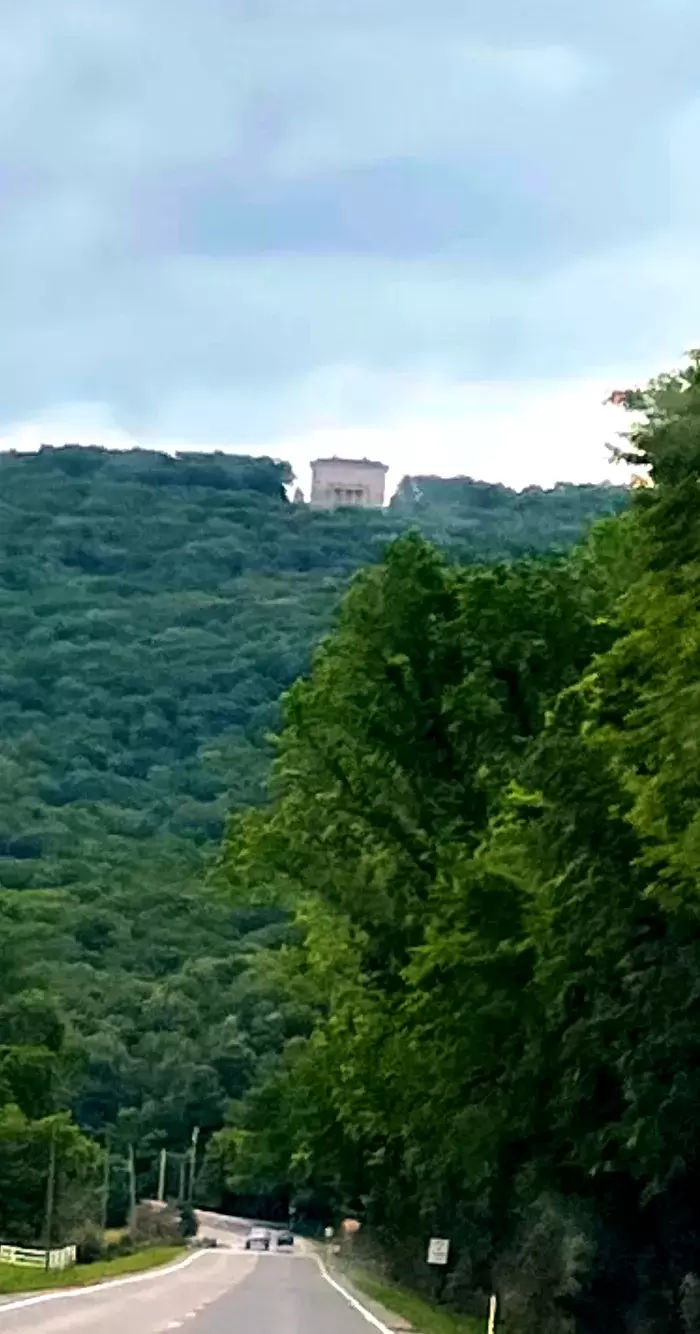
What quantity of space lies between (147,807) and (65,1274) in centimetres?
9474

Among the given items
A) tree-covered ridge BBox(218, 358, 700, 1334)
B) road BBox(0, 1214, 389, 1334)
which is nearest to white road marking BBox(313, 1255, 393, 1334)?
road BBox(0, 1214, 389, 1334)

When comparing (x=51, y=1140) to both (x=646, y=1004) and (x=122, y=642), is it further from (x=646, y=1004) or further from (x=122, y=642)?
(x=122, y=642)

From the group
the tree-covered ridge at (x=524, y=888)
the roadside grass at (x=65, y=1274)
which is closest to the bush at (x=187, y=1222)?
the roadside grass at (x=65, y=1274)

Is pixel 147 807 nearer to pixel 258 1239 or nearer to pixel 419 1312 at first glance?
pixel 258 1239

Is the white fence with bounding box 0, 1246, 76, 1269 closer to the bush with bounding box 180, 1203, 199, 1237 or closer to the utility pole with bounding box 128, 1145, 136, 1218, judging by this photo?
the utility pole with bounding box 128, 1145, 136, 1218

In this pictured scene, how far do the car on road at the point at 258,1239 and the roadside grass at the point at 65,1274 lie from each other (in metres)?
28.2

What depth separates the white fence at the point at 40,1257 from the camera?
6812 centimetres

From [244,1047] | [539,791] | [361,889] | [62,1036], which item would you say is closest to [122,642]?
[244,1047]

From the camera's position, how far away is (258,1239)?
121 metres

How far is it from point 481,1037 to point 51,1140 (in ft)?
184

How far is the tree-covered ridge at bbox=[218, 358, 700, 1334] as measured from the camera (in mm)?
22594

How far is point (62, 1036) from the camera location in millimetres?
103250

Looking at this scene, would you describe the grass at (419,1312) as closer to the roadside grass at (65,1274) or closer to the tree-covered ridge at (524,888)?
the tree-covered ridge at (524,888)

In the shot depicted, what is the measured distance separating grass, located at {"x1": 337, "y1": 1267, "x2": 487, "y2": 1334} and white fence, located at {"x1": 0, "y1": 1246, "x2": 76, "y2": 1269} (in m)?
9.46
